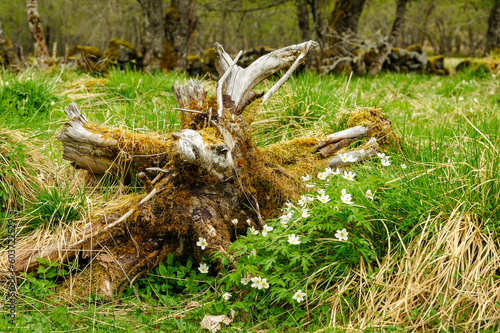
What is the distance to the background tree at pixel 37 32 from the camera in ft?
25.6

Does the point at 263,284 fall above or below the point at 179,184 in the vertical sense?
below

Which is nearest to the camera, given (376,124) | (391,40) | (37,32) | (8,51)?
(376,124)

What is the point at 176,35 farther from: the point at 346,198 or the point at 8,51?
the point at 346,198

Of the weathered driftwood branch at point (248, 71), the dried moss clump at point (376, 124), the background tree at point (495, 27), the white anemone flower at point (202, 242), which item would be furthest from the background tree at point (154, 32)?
the background tree at point (495, 27)

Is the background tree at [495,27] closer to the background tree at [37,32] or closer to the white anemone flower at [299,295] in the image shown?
the background tree at [37,32]

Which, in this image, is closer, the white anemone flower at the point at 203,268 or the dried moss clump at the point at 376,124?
the white anemone flower at the point at 203,268

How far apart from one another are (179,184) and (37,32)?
7.04m

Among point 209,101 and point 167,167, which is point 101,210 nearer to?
point 167,167

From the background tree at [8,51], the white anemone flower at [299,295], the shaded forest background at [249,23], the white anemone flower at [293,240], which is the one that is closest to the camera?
the white anemone flower at [299,295]

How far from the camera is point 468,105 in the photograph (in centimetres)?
616

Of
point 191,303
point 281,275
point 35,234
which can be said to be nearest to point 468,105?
point 281,275

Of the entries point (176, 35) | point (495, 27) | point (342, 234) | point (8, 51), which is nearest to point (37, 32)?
point (8, 51)

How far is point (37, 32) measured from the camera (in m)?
8.01

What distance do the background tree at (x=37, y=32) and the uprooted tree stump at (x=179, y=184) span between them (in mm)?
6114
